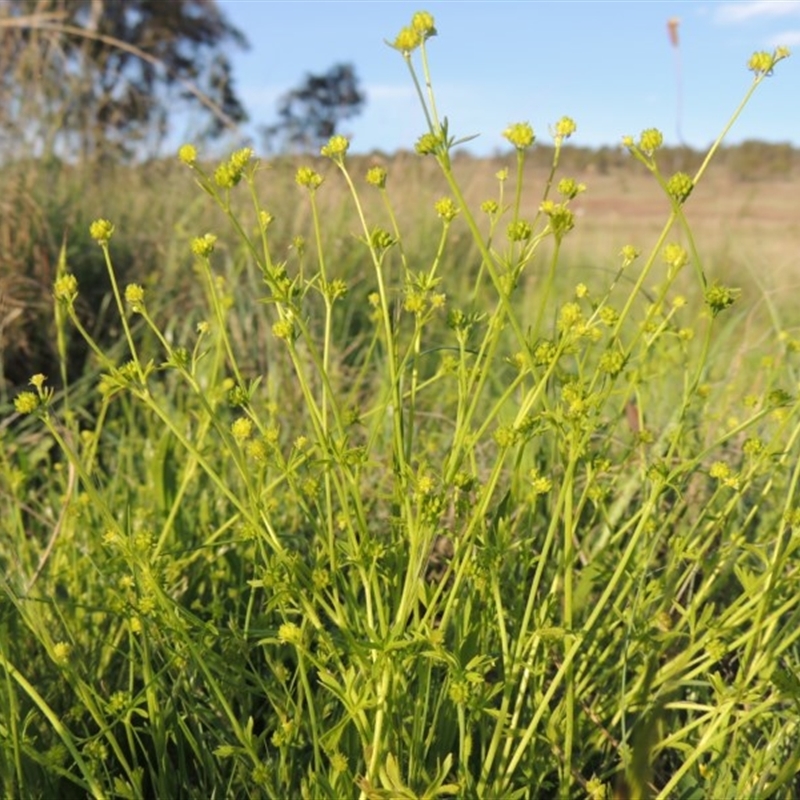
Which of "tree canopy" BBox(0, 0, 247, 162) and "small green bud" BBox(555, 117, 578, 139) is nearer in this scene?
"small green bud" BBox(555, 117, 578, 139)

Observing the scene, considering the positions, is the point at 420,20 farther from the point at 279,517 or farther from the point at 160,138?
the point at 160,138

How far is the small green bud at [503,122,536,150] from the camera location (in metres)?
1.00

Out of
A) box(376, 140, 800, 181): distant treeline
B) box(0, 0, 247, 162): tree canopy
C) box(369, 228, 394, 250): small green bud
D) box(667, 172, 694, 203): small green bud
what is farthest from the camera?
box(376, 140, 800, 181): distant treeline

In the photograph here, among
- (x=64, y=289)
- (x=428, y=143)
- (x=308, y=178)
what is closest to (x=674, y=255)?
(x=428, y=143)

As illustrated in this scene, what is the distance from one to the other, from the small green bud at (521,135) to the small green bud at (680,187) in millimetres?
144

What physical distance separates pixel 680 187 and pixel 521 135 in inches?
6.5

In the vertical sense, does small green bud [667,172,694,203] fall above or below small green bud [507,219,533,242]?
above

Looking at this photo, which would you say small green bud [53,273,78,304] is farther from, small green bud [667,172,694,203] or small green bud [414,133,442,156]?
small green bud [667,172,694,203]

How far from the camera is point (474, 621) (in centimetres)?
120

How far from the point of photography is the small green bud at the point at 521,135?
100cm

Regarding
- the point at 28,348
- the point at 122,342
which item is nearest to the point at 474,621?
the point at 122,342

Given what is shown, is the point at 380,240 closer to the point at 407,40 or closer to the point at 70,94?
the point at 407,40

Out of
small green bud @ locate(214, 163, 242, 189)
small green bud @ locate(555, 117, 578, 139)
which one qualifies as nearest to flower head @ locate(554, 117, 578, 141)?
small green bud @ locate(555, 117, 578, 139)

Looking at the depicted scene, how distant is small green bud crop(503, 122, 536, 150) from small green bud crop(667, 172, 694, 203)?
14 centimetres
